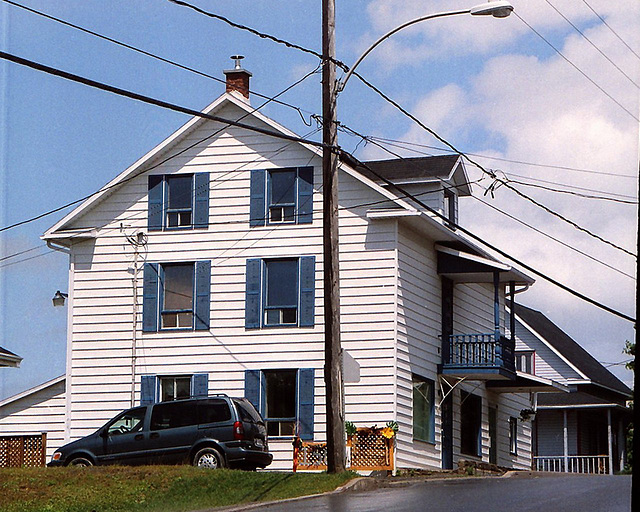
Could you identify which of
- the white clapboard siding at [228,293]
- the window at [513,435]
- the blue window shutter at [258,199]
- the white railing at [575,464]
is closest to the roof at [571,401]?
the white railing at [575,464]

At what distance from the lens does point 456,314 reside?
3566cm

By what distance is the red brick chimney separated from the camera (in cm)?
3378

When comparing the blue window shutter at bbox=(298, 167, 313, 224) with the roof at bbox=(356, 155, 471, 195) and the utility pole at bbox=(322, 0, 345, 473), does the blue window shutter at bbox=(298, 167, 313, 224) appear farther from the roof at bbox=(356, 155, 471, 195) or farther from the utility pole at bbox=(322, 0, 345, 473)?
the utility pole at bbox=(322, 0, 345, 473)

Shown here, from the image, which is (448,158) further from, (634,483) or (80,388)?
(634,483)

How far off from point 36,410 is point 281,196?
34.4ft

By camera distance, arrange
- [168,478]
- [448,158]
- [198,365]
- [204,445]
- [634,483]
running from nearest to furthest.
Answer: [634,483] → [168,478] → [204,445] → [198,365] → [448,158]

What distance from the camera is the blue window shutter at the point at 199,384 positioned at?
32.0 meters

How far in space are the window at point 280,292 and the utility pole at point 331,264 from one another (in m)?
7.90

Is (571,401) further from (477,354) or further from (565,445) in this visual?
(477,354)

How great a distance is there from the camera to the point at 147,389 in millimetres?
32438

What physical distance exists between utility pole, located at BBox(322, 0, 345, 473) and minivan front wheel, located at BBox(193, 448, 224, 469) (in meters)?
3.33

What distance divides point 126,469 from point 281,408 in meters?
8.37

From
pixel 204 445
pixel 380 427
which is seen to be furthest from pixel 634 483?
pixel 380 427

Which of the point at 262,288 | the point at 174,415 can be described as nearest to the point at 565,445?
the point at 262,288
